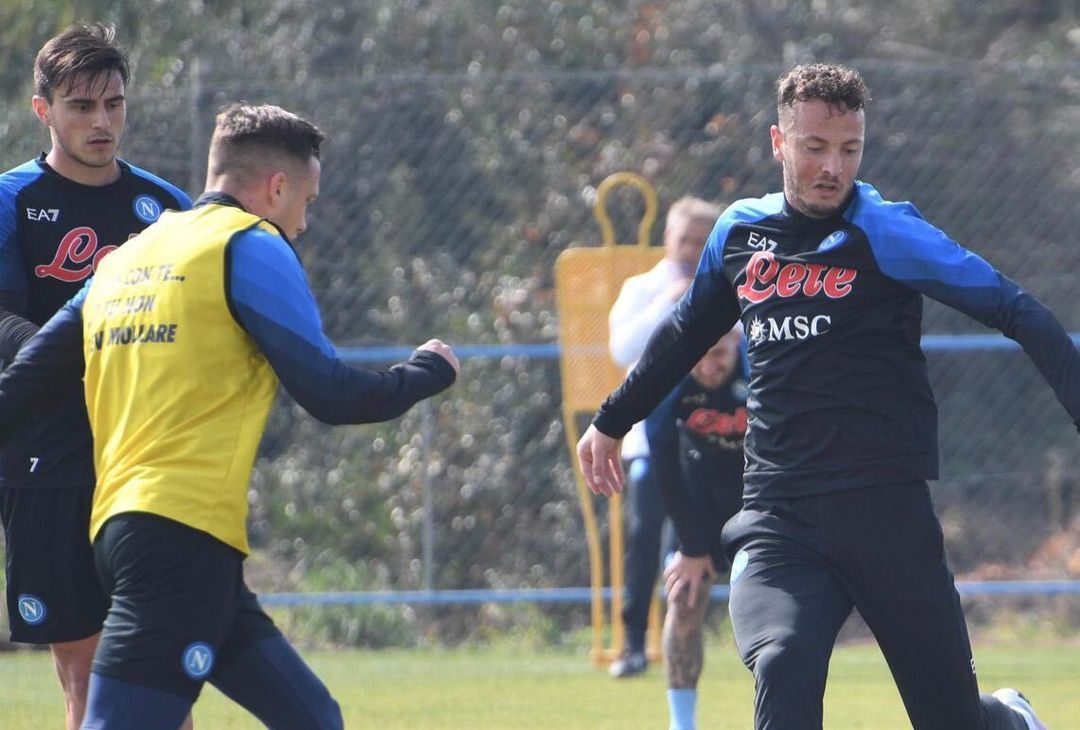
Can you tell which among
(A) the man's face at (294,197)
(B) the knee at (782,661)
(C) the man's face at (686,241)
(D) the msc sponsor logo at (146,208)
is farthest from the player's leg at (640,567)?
(A) the man's face at (294,197)

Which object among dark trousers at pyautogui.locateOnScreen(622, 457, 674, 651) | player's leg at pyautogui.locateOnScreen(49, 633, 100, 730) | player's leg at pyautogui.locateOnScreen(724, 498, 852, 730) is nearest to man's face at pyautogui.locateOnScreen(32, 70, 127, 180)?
player's leg at pyautogui.locateOnScreen(49, 633, 100, 730)

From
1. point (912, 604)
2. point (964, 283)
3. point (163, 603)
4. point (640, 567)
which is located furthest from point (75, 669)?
point (640, 567)

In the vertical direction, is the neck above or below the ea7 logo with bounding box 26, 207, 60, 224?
above

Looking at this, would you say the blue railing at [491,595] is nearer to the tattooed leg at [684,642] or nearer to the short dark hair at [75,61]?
the tattooed leg at [684,642]

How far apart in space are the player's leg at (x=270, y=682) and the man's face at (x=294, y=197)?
0.87 m

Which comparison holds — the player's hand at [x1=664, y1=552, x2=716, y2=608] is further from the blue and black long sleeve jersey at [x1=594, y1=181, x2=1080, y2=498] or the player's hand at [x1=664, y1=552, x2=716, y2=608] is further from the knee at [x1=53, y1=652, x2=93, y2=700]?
the knee at [x1=53, y1=652, x2=93, y2=700]

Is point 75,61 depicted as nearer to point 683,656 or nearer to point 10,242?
point 10,242

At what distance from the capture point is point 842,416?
4.16 meters

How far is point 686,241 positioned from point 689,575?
1.94 m

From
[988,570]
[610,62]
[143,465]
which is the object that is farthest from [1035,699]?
[610,62]

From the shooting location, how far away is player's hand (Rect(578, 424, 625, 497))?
462 centimetres

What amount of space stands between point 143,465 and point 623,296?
4691mm

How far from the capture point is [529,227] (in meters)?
10.8

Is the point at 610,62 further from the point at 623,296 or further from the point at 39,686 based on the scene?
the point at 39,686
